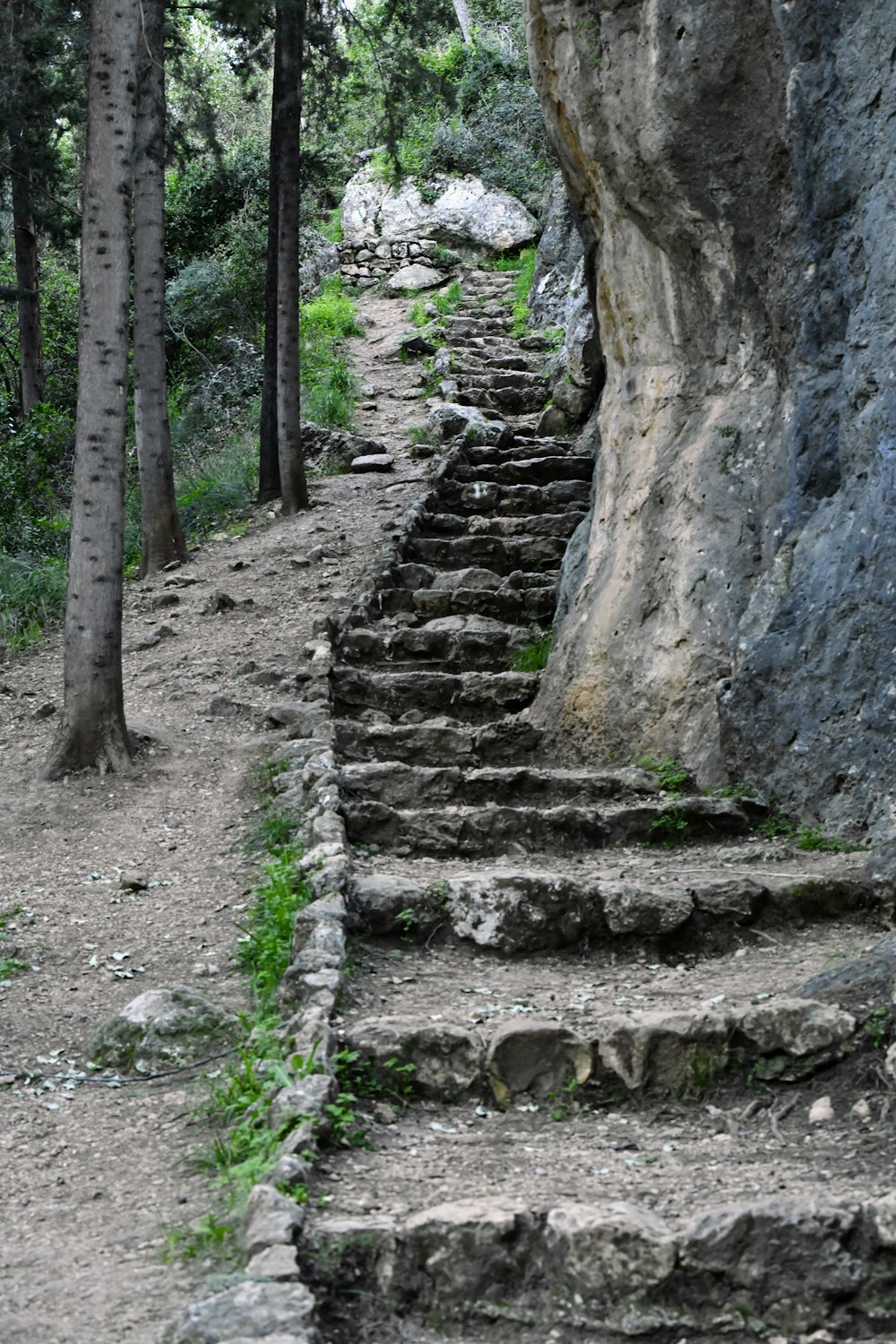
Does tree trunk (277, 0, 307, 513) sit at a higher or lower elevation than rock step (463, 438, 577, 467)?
higher

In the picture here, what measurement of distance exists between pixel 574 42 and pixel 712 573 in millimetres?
3524

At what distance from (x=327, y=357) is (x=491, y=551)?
922 centimetres

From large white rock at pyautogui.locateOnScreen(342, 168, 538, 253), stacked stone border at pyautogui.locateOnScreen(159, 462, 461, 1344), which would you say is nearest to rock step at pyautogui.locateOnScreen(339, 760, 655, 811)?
stacked stone border at pyautogui.locateOnScreen(159, 462, 461, 1344)

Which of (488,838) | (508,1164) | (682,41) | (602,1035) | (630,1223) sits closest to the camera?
(630,1223)

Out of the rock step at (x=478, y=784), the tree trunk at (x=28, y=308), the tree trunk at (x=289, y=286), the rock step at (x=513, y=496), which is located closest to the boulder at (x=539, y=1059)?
the rock step at (x=478, y=784)

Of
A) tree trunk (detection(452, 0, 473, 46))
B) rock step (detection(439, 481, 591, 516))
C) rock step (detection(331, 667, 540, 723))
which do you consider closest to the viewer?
rock step (detection(331, 667, 540, 723))

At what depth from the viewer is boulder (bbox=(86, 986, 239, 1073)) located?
4.64 m

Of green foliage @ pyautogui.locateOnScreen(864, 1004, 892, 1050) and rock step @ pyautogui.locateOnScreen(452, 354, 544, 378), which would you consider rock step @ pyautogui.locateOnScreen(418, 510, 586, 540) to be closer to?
rock step @ pyautogui.locateOnScreen(452, 354, 544, 378)

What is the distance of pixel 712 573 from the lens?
22.4ft

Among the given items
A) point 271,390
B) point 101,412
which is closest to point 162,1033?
point 101,412

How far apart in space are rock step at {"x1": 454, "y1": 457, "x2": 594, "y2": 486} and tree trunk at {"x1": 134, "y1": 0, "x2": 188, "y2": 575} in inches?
126

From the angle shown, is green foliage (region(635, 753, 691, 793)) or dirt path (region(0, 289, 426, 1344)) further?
green foliage (region(635, 753, 691, 793))

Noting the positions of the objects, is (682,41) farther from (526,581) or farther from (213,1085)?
(213,1085)

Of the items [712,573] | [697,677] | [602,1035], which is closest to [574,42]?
[712,573]
